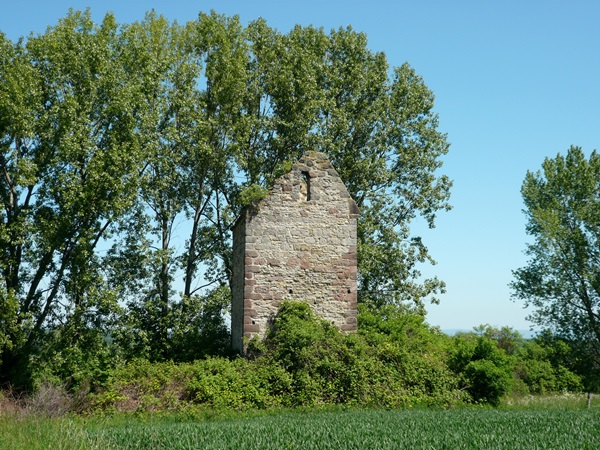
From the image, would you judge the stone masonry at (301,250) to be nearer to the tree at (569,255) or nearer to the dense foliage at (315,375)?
the dense foliage at (315,375)

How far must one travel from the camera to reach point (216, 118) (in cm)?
2467

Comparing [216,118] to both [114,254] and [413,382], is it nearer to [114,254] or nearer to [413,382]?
[114,254]

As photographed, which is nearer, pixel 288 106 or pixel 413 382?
pixel 413 382

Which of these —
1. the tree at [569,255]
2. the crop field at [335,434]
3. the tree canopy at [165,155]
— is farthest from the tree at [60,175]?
the tree at [569,255]

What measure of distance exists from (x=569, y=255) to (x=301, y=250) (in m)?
18.4

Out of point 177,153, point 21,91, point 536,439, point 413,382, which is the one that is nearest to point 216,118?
point 177,153

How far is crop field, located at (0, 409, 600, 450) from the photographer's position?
31.4ft

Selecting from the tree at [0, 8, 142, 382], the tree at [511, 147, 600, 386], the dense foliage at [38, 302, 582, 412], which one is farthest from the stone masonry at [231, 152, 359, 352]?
the tree at [511, 147, 600, 386]

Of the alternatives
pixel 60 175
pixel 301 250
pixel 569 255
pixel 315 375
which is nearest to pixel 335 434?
pixel 315 375

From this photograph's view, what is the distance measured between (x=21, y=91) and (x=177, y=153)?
593 centimetres

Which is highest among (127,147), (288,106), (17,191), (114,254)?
(288,106)

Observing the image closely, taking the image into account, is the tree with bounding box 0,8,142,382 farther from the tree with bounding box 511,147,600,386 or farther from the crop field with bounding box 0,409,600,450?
the tree with bounding box 511,147,600,386

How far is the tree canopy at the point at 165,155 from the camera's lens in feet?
64.0

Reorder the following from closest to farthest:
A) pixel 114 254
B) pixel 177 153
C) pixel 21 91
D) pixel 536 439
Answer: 1. pixel 536 439
2. pixel 21 91
3. pixel 114 254
4. pixel 177 153
